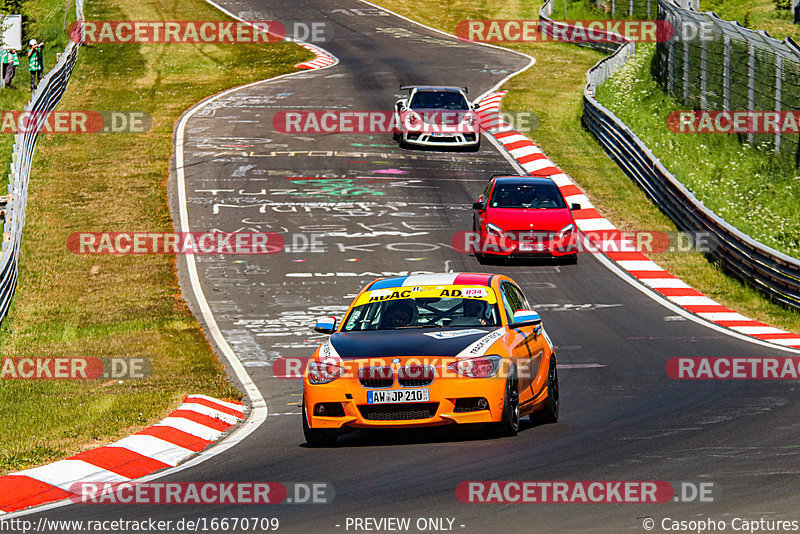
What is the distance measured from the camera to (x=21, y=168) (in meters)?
27.6

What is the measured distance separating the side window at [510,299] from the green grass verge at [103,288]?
4.04m

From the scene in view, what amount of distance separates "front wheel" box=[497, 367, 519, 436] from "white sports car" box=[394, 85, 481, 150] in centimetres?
2244

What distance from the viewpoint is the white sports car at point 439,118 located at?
33.3m

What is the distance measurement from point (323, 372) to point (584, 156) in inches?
920

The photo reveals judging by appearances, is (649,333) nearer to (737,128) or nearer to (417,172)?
(737,128)

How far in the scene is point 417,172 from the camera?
104 ft

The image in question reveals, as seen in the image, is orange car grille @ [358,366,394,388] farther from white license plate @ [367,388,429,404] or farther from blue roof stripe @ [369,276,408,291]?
blue roof stripe @ [369,276,408,291]

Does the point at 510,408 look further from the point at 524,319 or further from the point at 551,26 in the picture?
the point at 551,26

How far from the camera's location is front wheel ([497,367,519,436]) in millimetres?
10984

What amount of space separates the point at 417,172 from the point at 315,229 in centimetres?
590

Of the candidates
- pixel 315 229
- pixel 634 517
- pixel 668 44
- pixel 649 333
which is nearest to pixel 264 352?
pixel 649 333

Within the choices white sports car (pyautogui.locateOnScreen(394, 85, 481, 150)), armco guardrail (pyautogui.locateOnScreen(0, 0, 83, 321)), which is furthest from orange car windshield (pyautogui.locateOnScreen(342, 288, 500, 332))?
white sports car (pyautogui.locateOnScreen(394, 85, 481, 150))

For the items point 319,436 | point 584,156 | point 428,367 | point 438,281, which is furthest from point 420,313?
point 584,156

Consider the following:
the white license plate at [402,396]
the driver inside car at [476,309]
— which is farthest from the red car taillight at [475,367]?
the driver inside car at [476,309]
